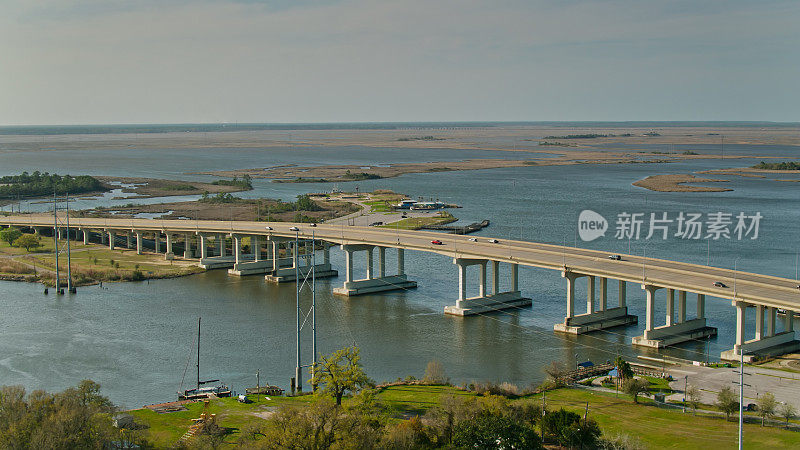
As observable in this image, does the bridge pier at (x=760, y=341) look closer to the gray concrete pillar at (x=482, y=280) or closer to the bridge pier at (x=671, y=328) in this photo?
the bridge pier at (x=671, y=328)

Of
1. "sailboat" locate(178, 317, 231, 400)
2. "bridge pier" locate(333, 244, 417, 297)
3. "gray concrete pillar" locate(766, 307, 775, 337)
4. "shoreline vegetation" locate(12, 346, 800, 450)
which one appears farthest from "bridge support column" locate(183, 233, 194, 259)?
"gray concrete pillar" locate(766, 307, 775, 337)

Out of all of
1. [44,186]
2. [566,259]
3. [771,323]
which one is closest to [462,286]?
[566,259]

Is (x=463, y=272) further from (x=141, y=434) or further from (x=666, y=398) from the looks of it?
(x=141, y=434)

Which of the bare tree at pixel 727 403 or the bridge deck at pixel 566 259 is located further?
the bridge deck at pixel 566 259

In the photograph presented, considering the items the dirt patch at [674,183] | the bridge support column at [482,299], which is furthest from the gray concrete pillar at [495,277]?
the dirt patch at [674,183]

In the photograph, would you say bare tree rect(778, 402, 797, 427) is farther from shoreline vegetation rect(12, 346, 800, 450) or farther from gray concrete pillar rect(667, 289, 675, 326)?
gray concrete pillar rect(667, 289, 675, 326)

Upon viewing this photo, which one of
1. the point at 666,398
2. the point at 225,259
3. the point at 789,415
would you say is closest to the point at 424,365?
the point at 666,398
